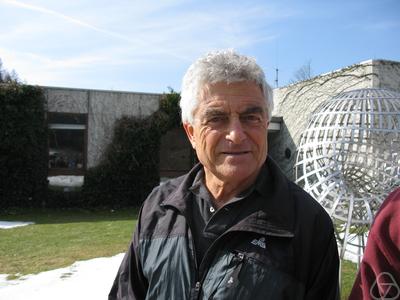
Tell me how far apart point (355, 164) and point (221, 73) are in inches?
99.6

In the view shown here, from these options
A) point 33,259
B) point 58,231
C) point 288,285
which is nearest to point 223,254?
point 288,285

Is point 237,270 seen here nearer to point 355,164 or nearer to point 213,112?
point 213,112

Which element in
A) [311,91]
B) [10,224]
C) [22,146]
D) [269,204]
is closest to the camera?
[269,204]

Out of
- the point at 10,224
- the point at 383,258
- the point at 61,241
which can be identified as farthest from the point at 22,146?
the point at 383,258

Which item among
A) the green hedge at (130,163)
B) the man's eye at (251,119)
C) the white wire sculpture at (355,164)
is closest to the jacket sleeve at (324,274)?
→ the man's eye at (251,119)

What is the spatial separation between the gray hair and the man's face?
2 centimetres

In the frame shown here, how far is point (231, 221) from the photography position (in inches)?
64.5

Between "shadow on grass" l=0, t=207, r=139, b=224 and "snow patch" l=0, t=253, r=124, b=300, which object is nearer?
"snow patch" l=0, t=253, r=124, b=300

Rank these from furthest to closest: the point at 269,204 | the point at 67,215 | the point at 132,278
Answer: the point at 67,215 < the point at 132,278 < the point at 269,204

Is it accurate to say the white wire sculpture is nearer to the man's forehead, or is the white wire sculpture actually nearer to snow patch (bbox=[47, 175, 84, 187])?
the man's forehead

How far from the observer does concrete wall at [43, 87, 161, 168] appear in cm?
1309

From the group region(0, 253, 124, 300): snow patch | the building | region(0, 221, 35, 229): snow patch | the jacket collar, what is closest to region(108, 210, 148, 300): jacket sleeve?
the jacket collar

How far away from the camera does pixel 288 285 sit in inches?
59.6

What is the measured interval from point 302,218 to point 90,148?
1239cm
